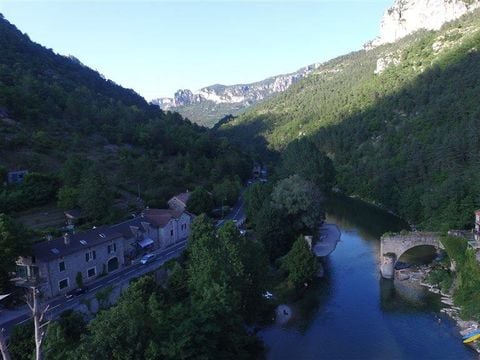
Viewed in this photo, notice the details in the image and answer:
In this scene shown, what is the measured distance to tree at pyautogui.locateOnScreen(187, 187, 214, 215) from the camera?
54281mm

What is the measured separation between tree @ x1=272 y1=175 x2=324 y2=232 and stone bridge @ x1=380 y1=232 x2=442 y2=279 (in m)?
9.01

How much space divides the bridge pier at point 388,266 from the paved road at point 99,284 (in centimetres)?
1959

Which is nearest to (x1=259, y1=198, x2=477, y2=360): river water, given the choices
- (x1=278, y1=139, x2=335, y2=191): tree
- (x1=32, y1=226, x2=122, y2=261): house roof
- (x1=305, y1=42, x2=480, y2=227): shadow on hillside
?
(x1=305, y1=42, x2=480, y2=227): shadow on hillside

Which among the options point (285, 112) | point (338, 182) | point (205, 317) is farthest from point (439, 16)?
point (205, 317)

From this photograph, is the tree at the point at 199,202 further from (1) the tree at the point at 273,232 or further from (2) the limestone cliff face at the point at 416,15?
(2) the limestone cliff face at the point at 416,15

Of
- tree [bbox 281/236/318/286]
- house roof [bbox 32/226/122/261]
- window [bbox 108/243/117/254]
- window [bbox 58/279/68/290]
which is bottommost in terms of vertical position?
tree [bbox 281/236/318/286]

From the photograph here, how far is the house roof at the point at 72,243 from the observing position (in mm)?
31250

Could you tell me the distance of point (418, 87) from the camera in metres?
97.0

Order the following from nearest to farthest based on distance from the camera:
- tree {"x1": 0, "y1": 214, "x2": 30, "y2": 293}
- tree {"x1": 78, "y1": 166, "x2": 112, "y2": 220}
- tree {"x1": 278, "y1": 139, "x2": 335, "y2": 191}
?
tree {"x1": 0, "y1": 214, "x2": 30, "y2": 293} < tree {"x1": 78, "y1": 166, "x2": 112, "y2": 220} < tree {"x1": 278, "y1": 139, "x2": 335, "y2": 191}

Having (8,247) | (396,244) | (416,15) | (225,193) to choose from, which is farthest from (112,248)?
(416,15)

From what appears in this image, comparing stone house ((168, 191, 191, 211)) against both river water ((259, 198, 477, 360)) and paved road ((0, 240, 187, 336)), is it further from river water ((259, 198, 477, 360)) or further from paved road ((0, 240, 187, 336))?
river water ((259, 198, 477, 360))

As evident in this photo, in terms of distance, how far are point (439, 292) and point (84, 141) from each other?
5825 cm

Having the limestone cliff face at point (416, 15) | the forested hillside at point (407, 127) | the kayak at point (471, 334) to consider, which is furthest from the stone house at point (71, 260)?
the limestone cliff face at point (416, 15)

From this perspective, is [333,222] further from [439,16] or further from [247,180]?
[439,16]
